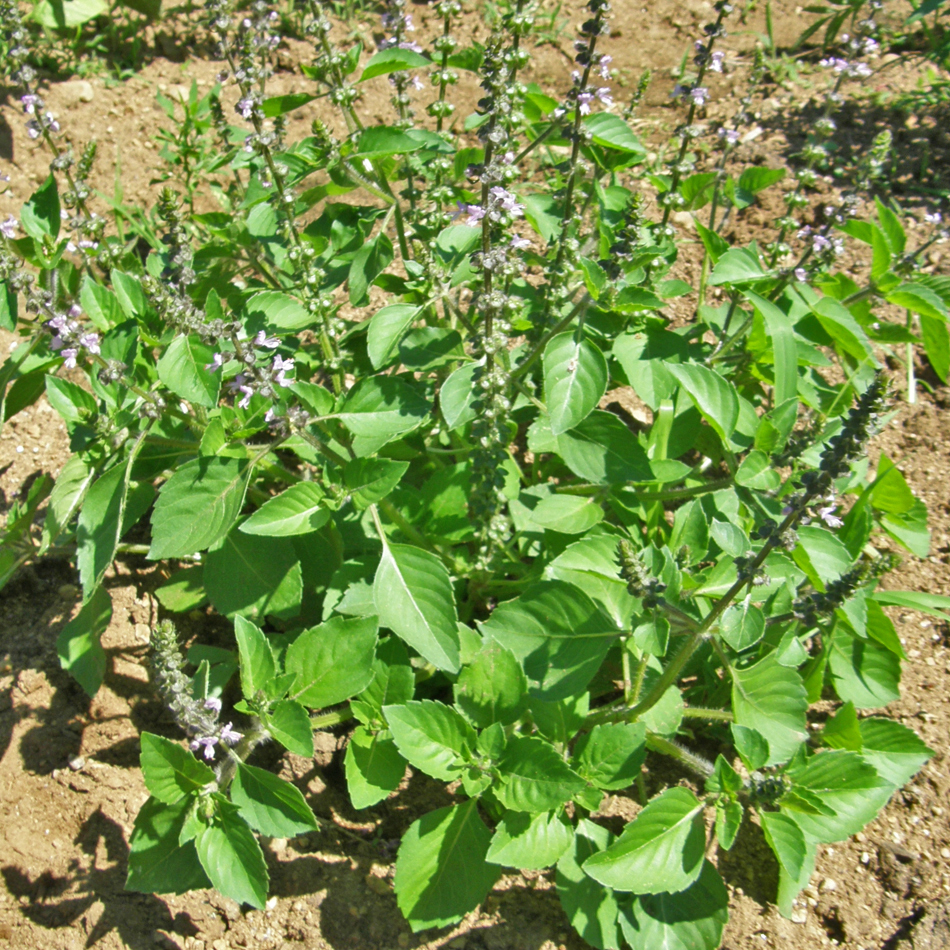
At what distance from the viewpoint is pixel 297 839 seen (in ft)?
11.8

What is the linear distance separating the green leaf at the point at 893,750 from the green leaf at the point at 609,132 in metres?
2.57

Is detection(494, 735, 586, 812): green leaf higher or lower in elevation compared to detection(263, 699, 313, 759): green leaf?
lower

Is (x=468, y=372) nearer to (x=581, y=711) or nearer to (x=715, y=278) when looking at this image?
(x=715, y=278)

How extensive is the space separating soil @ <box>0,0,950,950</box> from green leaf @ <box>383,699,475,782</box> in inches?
33.7

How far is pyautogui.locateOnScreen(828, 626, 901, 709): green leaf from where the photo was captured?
11.4 feet

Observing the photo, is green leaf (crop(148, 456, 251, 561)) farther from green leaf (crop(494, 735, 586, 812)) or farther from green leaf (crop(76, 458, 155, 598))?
green leaf (crop(494, 735, 586, 812))

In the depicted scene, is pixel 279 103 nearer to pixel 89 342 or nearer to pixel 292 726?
pixel 89 342

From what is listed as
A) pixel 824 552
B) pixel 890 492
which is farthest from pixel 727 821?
pixel 890 492

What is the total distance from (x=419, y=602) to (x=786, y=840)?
1.51m

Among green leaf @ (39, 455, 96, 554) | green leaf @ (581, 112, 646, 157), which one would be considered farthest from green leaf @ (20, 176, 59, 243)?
green leaf @ (581, 112, 646, 157)

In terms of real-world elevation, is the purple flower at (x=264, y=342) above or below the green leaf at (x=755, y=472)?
above

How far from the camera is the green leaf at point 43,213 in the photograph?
351 centimetres

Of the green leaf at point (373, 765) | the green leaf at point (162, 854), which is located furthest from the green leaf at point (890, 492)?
the green leaf at point (162, 854)

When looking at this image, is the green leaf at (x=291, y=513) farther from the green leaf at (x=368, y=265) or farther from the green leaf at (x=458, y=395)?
the green leaf at (x=368, y=265)
